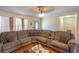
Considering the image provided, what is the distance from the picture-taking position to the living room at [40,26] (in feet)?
4.99

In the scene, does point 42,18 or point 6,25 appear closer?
point 6,25

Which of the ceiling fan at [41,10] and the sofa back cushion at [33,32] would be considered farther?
the sofa back cushion at [33,32]

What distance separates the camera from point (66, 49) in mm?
1531

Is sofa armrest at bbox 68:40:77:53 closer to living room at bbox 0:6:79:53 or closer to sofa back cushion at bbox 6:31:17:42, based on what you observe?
living room at bbox 0:6:79:53

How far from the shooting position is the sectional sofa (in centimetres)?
152

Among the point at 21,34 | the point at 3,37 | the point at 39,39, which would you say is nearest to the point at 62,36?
the point at 39,39

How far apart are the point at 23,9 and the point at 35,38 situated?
0.54m

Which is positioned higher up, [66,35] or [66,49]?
[66,35]

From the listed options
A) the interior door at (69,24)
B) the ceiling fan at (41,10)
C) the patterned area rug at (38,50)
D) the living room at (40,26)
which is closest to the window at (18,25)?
the living room at (40,26)

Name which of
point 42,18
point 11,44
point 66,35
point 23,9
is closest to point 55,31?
point 66,35

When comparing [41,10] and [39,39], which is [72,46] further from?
[41,10]

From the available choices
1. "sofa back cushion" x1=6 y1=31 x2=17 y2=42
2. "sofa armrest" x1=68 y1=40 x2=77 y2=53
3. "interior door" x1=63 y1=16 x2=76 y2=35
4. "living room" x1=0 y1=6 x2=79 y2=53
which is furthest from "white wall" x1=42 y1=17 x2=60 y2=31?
"sofa back cushion" x1=6 y1=31 x2=17 y2=42

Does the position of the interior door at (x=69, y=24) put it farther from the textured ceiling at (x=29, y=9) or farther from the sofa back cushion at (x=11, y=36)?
the sofa back cushion at (x=11, y=36)
